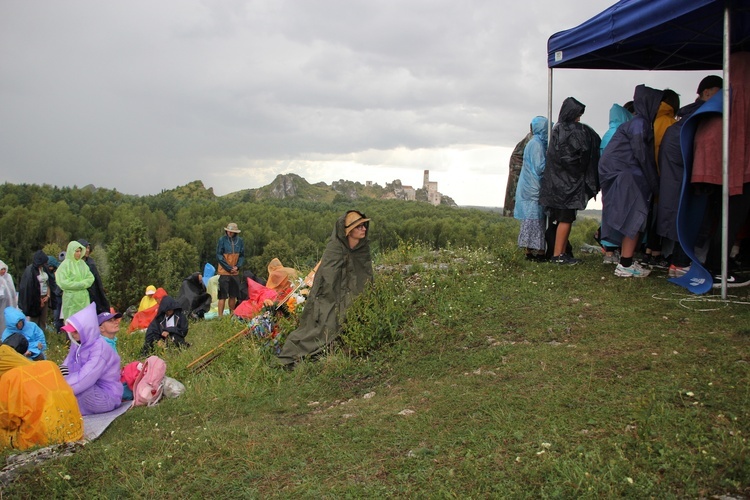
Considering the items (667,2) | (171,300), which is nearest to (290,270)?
(171,300)

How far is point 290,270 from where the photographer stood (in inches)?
455

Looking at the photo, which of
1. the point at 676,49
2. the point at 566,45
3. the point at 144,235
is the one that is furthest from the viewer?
the point at 144,235

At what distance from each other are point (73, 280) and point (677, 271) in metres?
9.44

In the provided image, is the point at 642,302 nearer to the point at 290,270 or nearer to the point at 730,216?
the point at 730,216

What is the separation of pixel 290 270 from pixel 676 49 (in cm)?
734

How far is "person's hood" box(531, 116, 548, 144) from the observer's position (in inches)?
310

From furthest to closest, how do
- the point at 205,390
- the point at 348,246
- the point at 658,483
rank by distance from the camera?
the point at 348,246 → the point at 205,390 → the point at 658,483

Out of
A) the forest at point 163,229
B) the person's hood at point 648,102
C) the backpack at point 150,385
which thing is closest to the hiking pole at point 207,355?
the backpack at point 150,385

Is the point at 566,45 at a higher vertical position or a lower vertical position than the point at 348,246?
higher

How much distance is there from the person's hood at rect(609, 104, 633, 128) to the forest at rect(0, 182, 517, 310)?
24.8m

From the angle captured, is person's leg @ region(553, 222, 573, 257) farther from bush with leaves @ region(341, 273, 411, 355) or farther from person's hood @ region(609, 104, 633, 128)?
bush with leaves @ region(341, 273, 411, 355)

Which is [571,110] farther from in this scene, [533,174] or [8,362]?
[8,362]

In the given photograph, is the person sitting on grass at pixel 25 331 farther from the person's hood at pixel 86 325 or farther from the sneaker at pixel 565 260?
the sneaker at pixel 565 260

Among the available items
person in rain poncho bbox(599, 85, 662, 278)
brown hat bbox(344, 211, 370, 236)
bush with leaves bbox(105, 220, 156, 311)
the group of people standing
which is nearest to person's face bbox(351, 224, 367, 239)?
brown hat bbox(344, 211, 370, 236)
